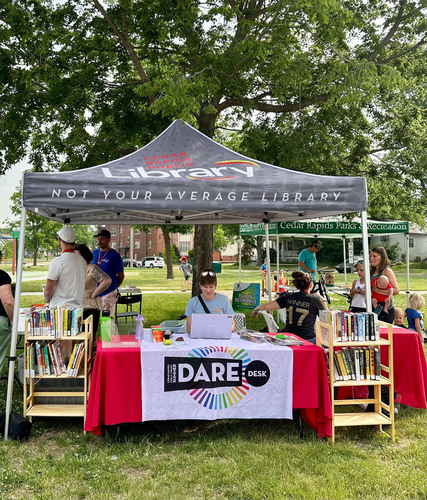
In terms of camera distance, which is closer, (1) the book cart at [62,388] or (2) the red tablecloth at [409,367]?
(1) the book cart at [62,388]

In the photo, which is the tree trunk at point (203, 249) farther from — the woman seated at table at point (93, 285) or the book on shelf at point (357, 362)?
the book on shelf at point (357, 362)

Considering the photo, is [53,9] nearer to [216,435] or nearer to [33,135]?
[33,135]

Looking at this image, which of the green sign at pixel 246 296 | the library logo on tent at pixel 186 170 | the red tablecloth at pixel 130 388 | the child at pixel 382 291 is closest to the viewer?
the red tablecloth at pixel 130 388

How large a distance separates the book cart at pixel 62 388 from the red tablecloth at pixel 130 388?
328 mm

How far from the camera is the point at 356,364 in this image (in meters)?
4.32

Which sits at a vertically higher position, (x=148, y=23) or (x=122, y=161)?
(x=148, y=23)

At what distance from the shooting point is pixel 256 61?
9.20 meters

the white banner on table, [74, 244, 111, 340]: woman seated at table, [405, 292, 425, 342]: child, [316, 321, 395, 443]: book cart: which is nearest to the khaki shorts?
[74, 244, 111, 340]: woman seated at table

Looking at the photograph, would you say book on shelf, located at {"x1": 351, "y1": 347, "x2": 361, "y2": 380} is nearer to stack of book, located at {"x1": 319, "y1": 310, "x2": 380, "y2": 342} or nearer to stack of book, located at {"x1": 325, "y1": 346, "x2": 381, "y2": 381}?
stack of book, located at {"x1": 325, "y1": 346, "x2": 381, "y2": 381}

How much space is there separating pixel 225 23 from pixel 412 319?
22.1ft

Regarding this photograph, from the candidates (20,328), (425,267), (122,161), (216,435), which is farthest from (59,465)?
(425,267)

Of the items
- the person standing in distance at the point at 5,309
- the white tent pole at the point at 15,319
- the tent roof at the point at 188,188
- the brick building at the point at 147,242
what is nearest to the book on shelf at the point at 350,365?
the tent roof at the point at 188,188

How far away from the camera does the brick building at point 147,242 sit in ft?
208

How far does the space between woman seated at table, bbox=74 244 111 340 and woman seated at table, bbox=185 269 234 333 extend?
6.34 feet
